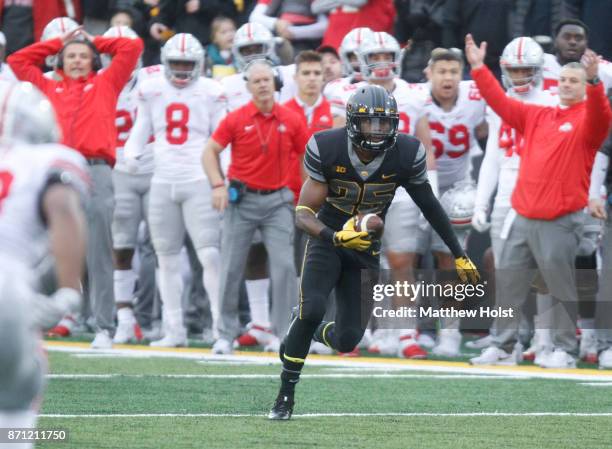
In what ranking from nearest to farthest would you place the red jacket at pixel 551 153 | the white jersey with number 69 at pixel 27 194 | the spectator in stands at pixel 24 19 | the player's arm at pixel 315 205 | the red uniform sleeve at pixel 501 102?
the white jersey with number 69 at pixel 27 194 → the player's arm at pixel 315 205 → the red jacket at pixel 551 153 → the red uniform sleeve at pixel 501 102 → the spectator in stands at pixel 24 19

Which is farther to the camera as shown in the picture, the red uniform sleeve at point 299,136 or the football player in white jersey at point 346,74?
the football player in white jersey at point 346,74

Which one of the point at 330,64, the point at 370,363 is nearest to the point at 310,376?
the point at 370,363

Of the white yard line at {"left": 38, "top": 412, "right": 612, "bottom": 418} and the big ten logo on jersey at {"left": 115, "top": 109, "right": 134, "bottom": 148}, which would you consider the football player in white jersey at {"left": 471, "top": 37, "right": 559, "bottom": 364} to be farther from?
the big ten logo on jersey at {"left": 115, "top": 109, "right": 134, "bottom": 148}

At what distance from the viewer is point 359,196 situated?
713cm

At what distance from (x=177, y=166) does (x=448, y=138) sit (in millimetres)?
1978

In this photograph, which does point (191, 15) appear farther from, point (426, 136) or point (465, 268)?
point (465, 268)

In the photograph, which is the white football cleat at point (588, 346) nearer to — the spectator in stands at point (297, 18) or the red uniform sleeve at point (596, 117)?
the red uniform sleeve at point (596, 117)

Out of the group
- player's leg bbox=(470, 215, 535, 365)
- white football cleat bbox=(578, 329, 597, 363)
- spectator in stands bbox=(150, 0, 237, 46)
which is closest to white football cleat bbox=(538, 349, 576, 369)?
player's leg bbox=(470, 215, 535, 365)

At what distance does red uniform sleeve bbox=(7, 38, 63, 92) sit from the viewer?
10.3 metres

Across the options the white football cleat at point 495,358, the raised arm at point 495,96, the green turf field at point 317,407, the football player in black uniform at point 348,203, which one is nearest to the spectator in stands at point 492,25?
the raised arm at point 495,96

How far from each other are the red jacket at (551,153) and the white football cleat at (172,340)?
2665 millimetres

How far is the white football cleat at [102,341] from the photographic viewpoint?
402 inches

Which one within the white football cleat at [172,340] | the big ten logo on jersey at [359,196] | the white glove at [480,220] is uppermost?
the big ten logo on jersey at [359,196]

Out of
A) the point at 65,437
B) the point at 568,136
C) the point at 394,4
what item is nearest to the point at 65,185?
the point at 65,437
